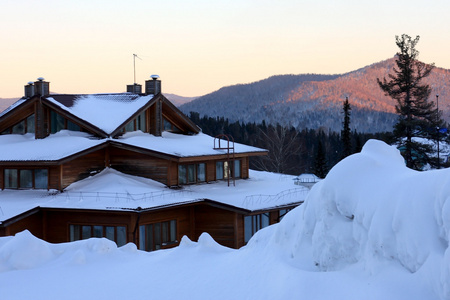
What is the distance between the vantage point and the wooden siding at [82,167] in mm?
22344

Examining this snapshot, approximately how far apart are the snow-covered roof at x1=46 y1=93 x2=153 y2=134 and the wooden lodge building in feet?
0.21

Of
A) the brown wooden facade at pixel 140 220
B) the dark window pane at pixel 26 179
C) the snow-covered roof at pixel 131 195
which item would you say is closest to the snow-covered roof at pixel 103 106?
the snow-covered roof at pixel 131 195

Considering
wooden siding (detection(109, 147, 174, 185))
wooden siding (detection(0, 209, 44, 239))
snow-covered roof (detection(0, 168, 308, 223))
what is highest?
wooden siding (detection(109, 147, 174, 185))

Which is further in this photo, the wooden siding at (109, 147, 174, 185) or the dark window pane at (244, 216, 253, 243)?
the wooden siding at (109, 147, 174, 185)

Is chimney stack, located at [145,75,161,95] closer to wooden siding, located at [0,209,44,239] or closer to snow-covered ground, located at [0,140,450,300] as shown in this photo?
wooden siding, located at [0,209,44,239]

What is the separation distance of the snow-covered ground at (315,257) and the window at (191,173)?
499 inches

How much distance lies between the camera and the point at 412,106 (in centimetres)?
3300

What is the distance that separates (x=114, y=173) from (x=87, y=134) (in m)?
2.84

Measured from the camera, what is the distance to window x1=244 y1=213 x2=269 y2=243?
22.4 metres

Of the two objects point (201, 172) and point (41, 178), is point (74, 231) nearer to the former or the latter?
point (41, 178)

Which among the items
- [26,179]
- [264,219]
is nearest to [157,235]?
[264,219]

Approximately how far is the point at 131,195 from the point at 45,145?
611 cm

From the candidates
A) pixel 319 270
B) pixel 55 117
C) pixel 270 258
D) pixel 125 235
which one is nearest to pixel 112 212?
pixel 125 235

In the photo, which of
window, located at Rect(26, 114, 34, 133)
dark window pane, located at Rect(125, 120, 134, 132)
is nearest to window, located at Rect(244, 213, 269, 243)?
dark window pane, located at Rect(125, 120, 134, 132)
